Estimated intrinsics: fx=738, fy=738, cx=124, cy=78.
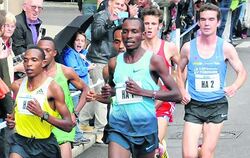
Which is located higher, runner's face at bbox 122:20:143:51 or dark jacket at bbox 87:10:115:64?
runner's face at bbox 122:20:143:51

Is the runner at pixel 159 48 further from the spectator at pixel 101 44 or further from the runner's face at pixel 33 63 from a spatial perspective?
the runner's face at pixel 33 63

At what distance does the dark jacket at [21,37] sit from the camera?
353 inches

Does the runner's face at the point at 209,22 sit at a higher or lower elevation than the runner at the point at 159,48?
higher

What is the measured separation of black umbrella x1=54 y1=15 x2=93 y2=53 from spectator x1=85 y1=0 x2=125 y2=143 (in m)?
0.53

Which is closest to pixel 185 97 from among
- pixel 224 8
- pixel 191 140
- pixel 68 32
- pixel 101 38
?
pixel 191 140

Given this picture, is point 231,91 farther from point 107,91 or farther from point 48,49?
point 48,49

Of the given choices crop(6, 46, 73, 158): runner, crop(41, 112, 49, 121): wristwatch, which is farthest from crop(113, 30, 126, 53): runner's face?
crop(41, 112, 49, 121): wristwatch

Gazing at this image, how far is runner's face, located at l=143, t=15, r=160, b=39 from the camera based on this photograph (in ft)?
27.2

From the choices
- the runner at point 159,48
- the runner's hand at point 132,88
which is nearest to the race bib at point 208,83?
the runner at point 159,48

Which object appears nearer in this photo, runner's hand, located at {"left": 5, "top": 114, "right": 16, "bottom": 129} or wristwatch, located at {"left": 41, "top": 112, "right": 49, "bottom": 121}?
wristwatch, located at {"left": 41, "top": 112, "right": 49, "bottom": 121}

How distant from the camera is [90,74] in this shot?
34.2 ft

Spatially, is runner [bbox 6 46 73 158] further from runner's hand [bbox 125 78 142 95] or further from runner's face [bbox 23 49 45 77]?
runner's hand [bbox 125 78 142 95]

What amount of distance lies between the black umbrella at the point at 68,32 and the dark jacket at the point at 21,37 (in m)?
0.43

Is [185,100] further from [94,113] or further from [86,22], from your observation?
[94,113]
